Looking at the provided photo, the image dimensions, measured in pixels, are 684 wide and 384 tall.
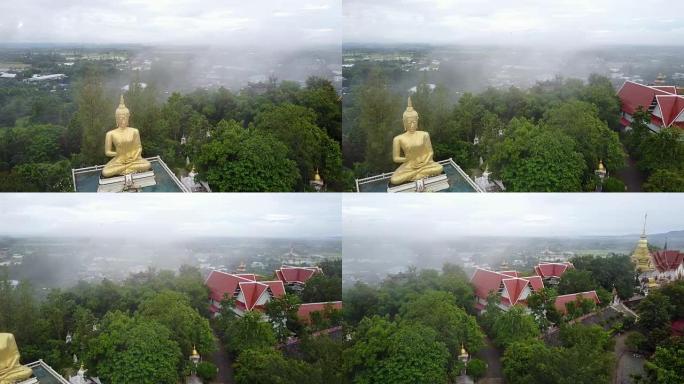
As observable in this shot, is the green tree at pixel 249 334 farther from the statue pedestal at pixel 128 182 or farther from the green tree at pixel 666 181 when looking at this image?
the green tree at pixel 666 181

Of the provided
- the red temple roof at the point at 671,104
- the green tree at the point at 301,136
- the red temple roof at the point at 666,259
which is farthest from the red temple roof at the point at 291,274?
the red temple roof at the point at 671,104

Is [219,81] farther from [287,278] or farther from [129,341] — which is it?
[129,341]

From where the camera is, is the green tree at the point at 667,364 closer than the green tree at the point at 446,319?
Yes

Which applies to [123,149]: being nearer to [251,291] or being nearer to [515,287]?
[251,291]

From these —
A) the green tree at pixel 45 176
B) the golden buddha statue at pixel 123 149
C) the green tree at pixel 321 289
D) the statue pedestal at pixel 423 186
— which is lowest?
the green tree at pixel 321 289

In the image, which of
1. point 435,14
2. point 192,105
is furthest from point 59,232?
point 435,14

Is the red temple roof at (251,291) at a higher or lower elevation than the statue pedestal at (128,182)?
lower
